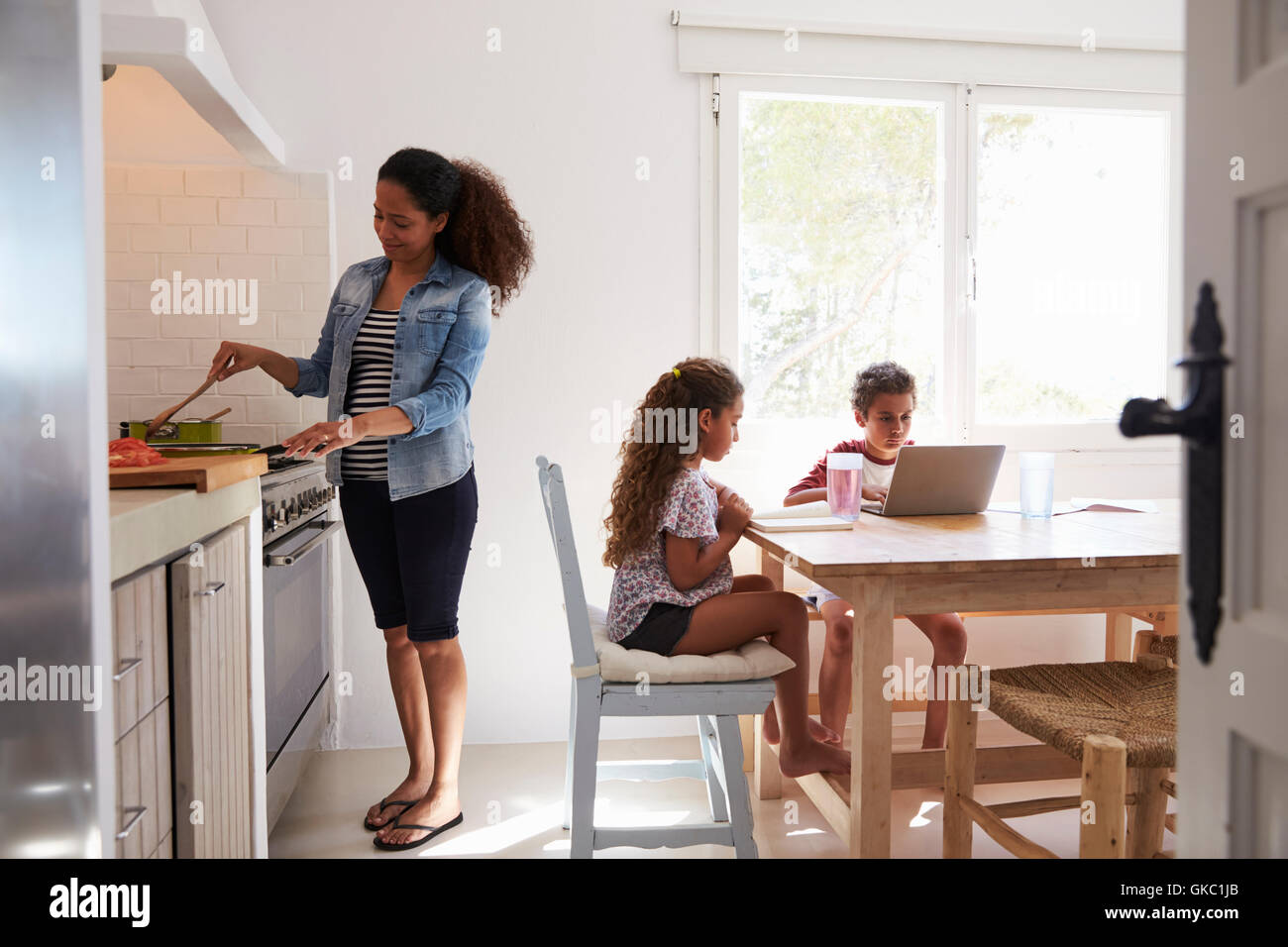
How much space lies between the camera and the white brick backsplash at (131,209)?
2826 mm

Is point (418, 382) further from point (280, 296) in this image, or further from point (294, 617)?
point (280, 296)

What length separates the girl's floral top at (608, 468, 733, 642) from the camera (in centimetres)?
199

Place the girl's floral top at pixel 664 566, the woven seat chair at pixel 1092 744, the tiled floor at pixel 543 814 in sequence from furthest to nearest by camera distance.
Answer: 1. the tiled floor at pixel 543 814
2. the girl's floral top at pixel 664 566
3. the woven seat chair at pixel 1092 744

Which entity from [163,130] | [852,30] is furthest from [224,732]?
[852,30]

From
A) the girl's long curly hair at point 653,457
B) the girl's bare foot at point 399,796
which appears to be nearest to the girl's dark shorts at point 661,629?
the girl's long curly hair at point 653,457

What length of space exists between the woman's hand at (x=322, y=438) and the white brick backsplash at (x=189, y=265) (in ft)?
4.49

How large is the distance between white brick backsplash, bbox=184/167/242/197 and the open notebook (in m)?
1.94

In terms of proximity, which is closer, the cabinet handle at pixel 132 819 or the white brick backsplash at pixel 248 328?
the cabinet handle at pixel 132 819

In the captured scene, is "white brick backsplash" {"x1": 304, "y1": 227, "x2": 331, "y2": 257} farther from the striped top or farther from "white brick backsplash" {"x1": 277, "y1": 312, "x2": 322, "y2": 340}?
the striped top

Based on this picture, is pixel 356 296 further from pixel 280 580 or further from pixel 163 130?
pixel 163 130

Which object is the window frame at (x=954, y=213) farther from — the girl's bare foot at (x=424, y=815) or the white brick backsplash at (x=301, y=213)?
the girl's bare foot at (x=424, y=815)

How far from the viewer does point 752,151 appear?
3.16 meters

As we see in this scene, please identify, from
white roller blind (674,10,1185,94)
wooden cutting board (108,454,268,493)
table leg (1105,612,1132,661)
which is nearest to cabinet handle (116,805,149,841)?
wooden cutting board (108,454,268,493)

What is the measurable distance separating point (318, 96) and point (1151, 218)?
2.97m
